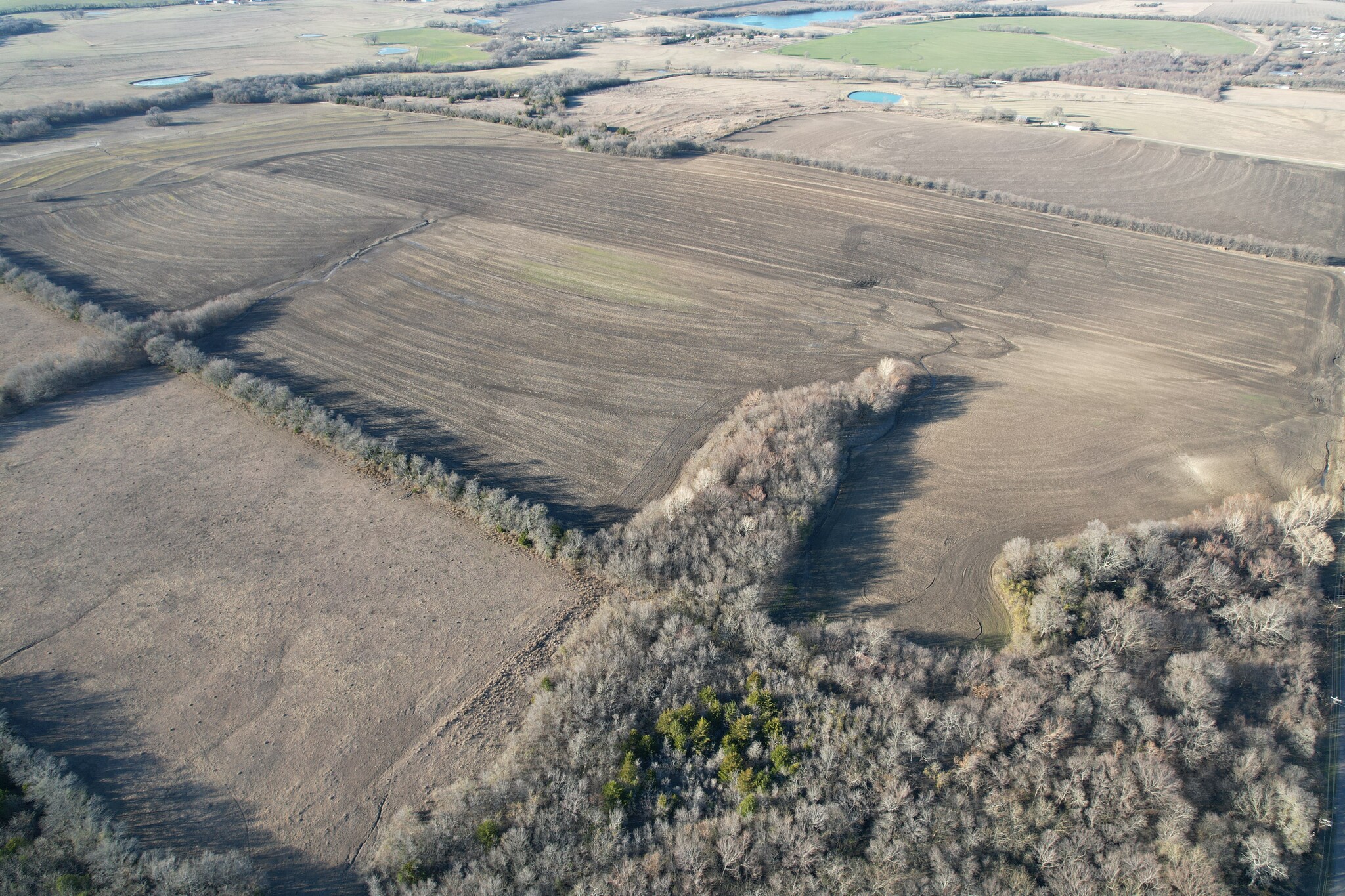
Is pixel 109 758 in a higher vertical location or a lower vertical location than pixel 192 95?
lower

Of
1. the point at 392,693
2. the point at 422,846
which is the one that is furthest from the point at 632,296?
the point at 422,846

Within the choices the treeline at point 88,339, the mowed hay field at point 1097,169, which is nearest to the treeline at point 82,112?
the treeline at point 88,339

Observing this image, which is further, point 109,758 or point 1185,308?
point 1185,308

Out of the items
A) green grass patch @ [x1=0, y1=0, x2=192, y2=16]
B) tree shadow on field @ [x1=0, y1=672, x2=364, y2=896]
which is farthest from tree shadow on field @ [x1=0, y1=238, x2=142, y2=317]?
green grass patch @ [x1=0, y1=0, x2=192, y2=16]

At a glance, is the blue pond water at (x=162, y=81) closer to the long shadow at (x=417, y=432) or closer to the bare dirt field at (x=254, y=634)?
the long shadow at (x=417, y=432)

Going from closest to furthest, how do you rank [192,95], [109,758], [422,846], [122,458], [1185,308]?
[422,846]
[109,758]
[122,458]
[1185,308]
[192,95]

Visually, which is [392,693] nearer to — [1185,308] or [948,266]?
[948,266]

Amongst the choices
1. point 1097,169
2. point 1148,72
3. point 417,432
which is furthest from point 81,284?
point 1148,72

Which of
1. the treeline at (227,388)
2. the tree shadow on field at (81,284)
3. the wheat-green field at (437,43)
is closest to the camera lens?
the treeline at (227,388)
